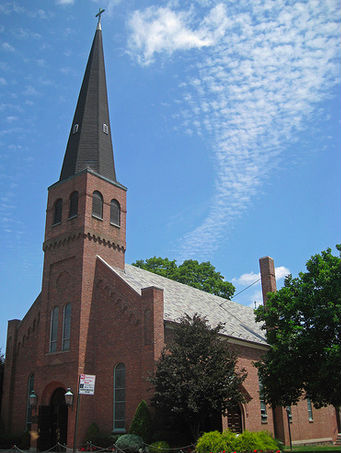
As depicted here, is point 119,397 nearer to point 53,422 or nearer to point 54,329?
point 53,422

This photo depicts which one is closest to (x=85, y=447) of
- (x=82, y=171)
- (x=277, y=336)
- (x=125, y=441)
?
(x=125, y=441)

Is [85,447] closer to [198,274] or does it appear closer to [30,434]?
[30,434]

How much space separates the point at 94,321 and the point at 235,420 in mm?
10383

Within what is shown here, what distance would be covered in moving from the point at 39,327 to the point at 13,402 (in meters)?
5.42

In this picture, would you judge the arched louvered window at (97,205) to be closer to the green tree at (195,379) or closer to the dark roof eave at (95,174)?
the dark roof eave at (95,174)

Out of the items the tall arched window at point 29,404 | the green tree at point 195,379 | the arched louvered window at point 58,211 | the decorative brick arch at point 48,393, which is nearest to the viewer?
the green tree at point 195,379

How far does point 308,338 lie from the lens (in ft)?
72.8

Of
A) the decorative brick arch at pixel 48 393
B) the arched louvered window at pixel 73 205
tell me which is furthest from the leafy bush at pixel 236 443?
the arched louvered window at pixel 73 205

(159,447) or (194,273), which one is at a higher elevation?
(194,273)

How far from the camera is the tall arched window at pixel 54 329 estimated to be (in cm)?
2633

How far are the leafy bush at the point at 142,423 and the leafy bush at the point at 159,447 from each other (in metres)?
0.79

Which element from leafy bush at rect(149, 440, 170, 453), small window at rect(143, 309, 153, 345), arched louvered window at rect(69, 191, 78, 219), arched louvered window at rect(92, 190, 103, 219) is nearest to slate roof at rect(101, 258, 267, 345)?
small window at rect(143, 309, 153, 345)

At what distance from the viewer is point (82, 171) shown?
28.3 metres

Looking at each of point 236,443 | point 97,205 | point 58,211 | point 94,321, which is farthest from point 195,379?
point 58,211
